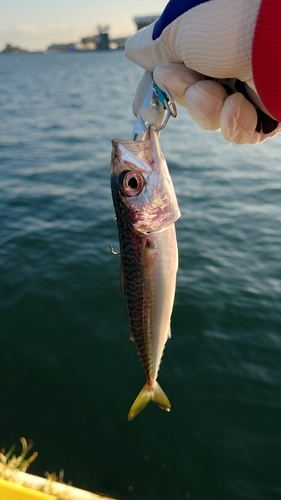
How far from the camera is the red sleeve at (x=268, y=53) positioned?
1.66 m

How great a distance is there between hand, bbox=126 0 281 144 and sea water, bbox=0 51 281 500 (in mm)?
3730

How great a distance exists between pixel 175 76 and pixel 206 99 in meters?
0.25

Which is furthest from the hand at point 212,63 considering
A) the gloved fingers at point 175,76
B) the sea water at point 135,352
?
the sea water at point 135,352

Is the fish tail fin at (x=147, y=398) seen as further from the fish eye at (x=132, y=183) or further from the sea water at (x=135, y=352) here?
the sea water at (x=135, y=352)

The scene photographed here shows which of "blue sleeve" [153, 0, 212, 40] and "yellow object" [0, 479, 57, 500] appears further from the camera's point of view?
"yellow object" [0, 479, 57, 500]

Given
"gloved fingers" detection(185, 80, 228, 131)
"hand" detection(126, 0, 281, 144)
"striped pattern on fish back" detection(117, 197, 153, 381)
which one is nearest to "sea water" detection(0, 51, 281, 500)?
"striped pattern on fish back" detection(117, 197, 153, 381)

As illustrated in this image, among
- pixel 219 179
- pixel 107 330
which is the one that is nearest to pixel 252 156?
pixel 219 179

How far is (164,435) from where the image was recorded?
4895 millimetres

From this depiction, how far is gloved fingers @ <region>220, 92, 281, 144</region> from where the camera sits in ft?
8.17

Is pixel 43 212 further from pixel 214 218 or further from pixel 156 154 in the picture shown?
pixel 156 154

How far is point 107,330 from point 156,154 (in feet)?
15.6

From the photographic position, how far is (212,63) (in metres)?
2.22

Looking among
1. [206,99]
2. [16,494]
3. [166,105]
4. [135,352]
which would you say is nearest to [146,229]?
[166,105]

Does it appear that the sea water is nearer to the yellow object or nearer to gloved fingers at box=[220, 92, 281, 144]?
the yellow object
